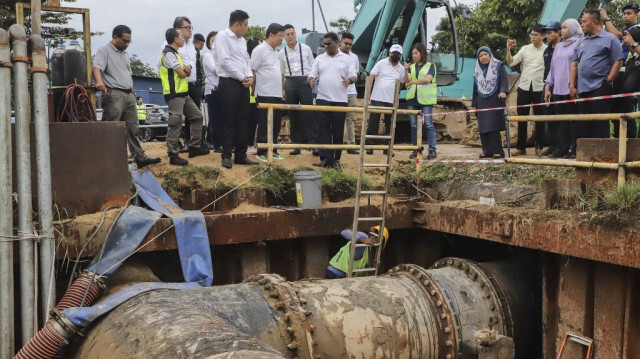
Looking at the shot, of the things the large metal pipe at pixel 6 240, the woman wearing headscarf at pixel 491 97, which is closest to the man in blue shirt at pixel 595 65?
the woman wearing headscarf at pixel 491 97

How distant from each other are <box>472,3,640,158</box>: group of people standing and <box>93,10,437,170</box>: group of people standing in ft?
2.98

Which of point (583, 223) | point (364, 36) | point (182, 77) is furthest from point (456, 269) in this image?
point (364, 36)

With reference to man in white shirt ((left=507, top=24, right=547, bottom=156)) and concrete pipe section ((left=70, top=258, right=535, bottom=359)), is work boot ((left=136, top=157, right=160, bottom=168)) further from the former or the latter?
man in white shirt ((left=507, top=24, right=547, bottom=156))

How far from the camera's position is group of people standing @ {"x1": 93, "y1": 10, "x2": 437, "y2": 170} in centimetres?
800

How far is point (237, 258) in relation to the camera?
7.21 metres

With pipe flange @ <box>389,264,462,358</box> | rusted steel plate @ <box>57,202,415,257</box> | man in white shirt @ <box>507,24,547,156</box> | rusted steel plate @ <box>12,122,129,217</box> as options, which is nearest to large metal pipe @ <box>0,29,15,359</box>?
rusted steel plate @ <box>12,122,129,217</box>

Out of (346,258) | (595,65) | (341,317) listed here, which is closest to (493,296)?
(346,258)

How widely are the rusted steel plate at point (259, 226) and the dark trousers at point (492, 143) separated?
227 centimetres

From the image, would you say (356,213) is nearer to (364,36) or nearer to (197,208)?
(197,208)

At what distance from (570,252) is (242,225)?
3137 millimetres

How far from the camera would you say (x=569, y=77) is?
8633mm

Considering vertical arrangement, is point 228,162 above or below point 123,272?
above

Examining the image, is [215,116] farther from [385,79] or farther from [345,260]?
[345,260]

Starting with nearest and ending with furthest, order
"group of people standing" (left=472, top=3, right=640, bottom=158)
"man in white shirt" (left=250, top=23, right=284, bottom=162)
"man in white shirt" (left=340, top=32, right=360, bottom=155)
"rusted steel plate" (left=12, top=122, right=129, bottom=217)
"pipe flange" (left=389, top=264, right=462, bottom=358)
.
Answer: "pipe flange" (left=389, top=264, right=462, bottom=358)
"rusted steel plate" (left=12, top=122, right=129, bottom=217)
"group of people standing" (left=472, top=3, right=640, bottom=158)
"man in white shirt" (left=250, top=23, right=284, bottom=162)
"man in white shirt" (left=340, top=32, right=360, bottom=155)
